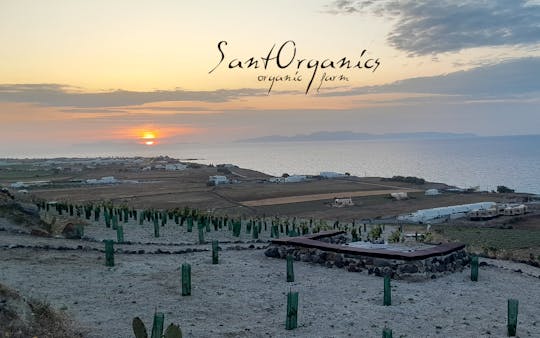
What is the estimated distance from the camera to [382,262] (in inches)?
577

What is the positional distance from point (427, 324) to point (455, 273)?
5.47 metres

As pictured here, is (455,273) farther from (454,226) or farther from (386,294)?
(454,226)

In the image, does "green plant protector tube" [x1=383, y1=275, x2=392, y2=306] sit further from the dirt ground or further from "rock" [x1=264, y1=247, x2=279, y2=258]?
"rock" [x1=264, y1=247, x2=279, y2=258]

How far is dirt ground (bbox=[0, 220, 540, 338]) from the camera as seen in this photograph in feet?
33.5

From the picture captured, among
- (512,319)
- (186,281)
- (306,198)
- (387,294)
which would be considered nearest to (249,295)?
(186,281)

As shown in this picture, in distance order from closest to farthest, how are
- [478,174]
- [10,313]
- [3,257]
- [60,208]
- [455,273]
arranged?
[10,313] < [3,257] < [455,273] < [60,208] < [478,174]

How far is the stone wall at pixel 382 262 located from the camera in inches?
563

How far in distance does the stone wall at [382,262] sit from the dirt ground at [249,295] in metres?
0.27

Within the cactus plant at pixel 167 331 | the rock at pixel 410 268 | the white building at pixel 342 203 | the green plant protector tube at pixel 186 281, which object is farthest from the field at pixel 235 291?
the white building at pixel 342 203

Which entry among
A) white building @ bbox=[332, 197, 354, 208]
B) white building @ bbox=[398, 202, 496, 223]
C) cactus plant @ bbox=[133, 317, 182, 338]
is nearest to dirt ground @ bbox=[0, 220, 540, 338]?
cactus plant @ bbox=[133, 317, 182, 338]

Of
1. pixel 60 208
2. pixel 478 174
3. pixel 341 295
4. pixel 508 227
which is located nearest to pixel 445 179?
pixel 478 174

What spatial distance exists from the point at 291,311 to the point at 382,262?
5355mm

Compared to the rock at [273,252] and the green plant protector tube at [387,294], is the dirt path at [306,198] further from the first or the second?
the green plant protector tube at [387,294]

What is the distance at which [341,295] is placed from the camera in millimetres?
12703
